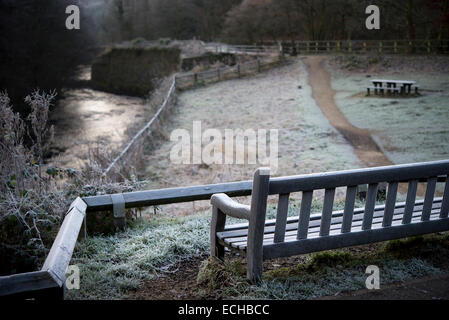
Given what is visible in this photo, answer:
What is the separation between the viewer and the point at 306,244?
10.1 feet

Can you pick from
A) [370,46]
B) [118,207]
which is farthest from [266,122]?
[118,207]

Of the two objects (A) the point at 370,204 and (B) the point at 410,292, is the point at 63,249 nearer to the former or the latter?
(A) the point at 370,204

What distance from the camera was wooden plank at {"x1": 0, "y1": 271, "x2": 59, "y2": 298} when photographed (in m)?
2.50

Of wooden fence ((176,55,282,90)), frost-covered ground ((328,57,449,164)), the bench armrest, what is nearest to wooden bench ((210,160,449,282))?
the bench armrest

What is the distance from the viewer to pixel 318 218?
3598 millimetres

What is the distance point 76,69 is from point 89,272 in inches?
1094

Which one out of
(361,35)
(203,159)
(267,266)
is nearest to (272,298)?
(267,266)

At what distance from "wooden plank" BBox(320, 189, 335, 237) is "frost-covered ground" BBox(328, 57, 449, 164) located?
231 inches

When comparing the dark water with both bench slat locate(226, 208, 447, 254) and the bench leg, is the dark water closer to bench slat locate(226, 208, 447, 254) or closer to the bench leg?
the bench leg

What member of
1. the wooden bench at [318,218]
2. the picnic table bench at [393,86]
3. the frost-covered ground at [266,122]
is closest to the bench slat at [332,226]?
the wooden bench at [318,218]

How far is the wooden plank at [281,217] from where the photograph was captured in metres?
2.87

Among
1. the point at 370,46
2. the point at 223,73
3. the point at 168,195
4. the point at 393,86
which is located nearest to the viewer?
the point at 168,195

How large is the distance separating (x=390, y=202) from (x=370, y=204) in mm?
162

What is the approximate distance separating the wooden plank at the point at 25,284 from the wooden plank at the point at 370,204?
6.75ft
